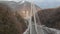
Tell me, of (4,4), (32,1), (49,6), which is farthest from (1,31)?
(49,6)

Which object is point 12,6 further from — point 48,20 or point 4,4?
point 48,20

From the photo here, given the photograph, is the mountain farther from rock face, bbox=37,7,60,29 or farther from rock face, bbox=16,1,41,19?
rock face, bbox=37,7,60,29

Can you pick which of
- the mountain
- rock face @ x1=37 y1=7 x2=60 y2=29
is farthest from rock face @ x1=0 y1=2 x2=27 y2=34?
rock face @ x1=37 y1=7 x2=60 y2=29

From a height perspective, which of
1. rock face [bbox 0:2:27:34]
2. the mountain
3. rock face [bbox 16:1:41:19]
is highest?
the mountain

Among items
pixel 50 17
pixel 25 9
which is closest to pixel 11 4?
pixel 25 9

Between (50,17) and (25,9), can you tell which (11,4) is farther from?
(50,17)

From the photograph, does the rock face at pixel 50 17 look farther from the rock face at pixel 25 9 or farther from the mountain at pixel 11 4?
the mountain at pixel 11 4
